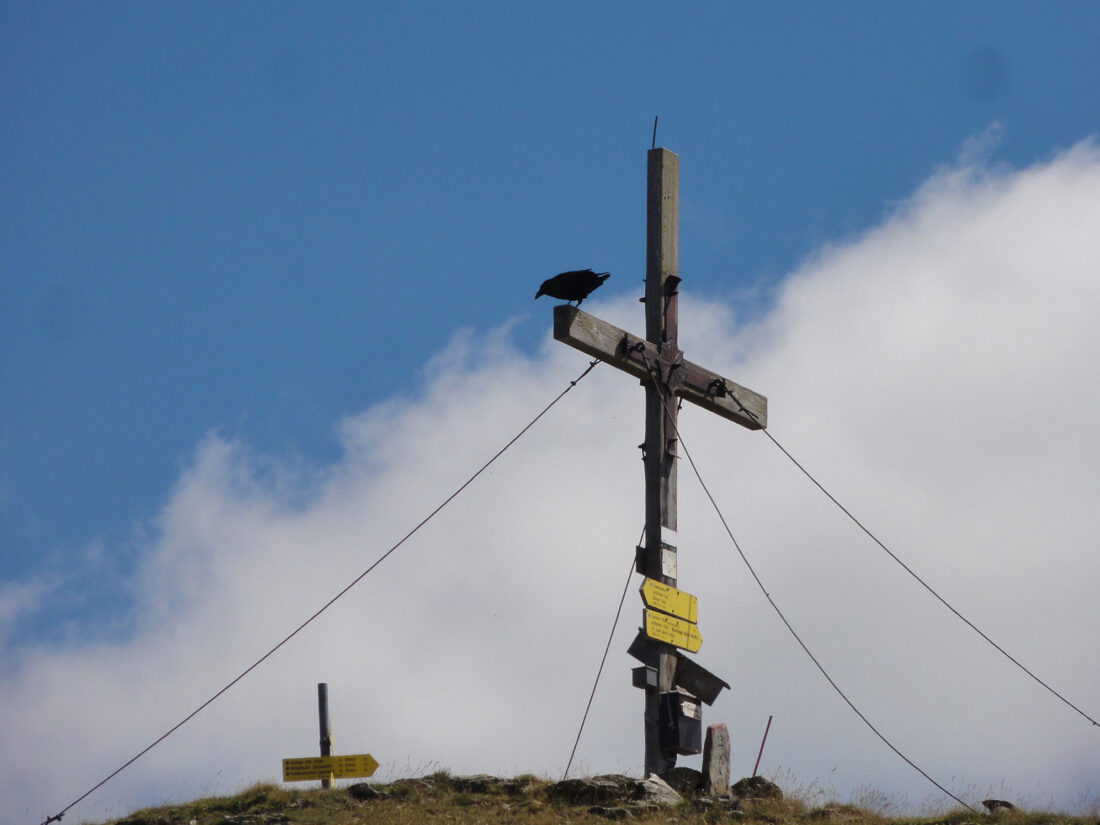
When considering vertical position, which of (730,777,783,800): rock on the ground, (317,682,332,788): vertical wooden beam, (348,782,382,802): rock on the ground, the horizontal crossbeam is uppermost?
the horizontal crossbeam

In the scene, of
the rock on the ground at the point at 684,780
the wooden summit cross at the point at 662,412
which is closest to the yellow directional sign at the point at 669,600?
the wooden summit cross at the point at 662,412

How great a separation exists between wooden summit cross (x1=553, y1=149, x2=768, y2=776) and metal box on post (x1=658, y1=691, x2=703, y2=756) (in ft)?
0.03

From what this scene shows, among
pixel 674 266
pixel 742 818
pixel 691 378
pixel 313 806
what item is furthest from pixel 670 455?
pixel 313 806

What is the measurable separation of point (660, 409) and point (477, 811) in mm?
4693

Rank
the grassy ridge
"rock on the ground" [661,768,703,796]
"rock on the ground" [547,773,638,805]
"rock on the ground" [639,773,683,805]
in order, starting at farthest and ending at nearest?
"rock on the ground" [661,768,703,796], "rock on the ground" [547,773,638,805], "rock on the ground" [639,773,683,805], the grassy ridge

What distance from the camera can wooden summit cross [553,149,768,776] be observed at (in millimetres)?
17453

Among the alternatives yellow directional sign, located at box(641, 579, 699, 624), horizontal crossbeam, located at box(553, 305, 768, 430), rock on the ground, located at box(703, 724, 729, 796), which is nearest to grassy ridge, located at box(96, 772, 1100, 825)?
rock on the ground, located at box(703, 724, 729, 796)

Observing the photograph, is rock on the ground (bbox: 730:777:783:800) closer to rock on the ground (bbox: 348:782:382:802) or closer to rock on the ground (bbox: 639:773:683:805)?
rock on the ground (bbox: 639:773:683:805)

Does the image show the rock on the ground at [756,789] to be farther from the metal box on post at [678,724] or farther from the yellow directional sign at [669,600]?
the yellow directional sign at [669,600]

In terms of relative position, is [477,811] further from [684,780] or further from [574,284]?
[574,284]

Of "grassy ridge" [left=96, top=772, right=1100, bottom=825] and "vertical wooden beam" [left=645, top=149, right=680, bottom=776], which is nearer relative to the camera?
"grassy ridge" [left=96, top=772, right=1100, bottom=825]

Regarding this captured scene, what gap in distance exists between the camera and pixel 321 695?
1972 cm

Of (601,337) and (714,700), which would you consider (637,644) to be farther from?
(601,337)

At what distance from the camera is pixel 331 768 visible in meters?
18.1
